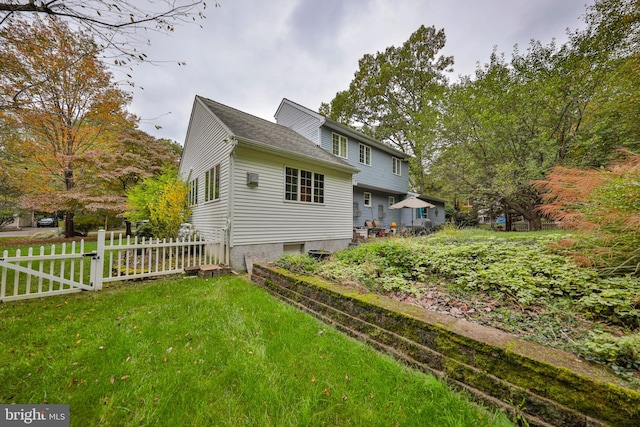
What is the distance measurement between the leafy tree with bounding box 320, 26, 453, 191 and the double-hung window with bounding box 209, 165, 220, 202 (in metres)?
14.9

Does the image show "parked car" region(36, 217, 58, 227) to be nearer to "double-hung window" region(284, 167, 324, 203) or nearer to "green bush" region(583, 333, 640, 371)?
"double-hung window" region(284, 167, 324, 203)

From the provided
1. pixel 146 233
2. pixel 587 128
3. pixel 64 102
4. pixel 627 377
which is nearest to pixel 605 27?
pixel 587 128

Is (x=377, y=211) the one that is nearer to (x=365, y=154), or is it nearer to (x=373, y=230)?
(x=373, y=230)

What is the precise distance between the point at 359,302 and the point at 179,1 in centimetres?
488

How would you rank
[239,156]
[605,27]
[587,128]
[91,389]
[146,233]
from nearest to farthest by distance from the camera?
[91,389] → [239,156] → [146,233] → [605,27] → [587,128]

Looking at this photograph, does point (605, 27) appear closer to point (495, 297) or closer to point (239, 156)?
point (495, 297)

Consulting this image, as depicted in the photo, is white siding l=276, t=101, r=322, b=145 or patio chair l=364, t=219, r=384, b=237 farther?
patio chair l=364, t=219, r=384, b=237

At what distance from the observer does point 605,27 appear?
340 inches

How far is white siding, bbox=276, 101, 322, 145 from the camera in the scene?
1135 cm

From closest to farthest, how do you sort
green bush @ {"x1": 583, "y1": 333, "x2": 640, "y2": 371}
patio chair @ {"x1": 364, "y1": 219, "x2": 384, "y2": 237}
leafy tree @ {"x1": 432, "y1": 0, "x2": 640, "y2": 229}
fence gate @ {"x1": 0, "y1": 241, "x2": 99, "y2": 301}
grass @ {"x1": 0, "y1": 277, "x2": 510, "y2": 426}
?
1. green bush @ {"x1": 583, "y1": 333, "x2": 640, "y2": 371}
2. grass @ {"x1": 0, "y1": 277, "x2": 510, "y2": 426}
3. fence gate @ {"x1": 0, "y1": 241, "x2": 99, "y2": 301}
4. leafy tree @ {"x1": 432, "y1": 0, "x2": 640, "y2": 229}
5. patio chair @ {"x1": 364, "y1": 219, "x2": 384, "y2": 237}

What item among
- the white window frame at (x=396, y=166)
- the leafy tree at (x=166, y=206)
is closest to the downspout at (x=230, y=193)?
the leafy tree at (x=166, y=206)

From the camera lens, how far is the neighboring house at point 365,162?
11.5 meters

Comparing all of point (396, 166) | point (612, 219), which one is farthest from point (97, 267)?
point (396, 166)

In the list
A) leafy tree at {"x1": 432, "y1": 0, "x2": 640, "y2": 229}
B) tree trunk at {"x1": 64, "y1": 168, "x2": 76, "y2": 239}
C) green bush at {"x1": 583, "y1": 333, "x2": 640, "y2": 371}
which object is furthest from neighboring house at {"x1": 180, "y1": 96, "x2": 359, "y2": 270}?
leafy tree at {"x1": 432, "y1": 0, "x2": 640, "y2": 229}
